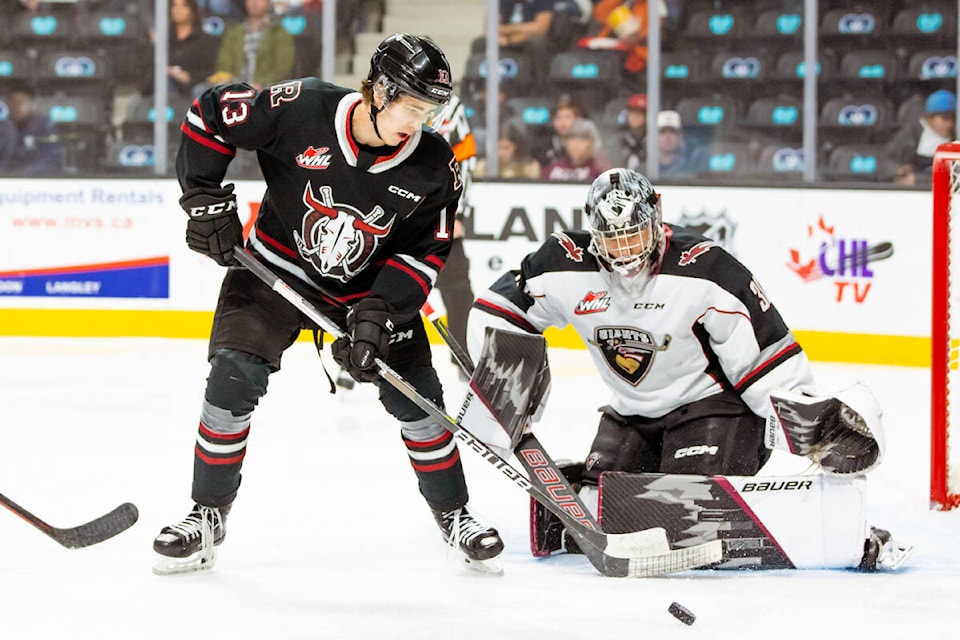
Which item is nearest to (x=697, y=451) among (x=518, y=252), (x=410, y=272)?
(x=410, y=272)

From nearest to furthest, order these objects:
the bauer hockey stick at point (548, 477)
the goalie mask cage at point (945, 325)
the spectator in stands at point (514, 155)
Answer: the bauer hockey stick at point (548, 477)
the goalie mask cage at point (945, 325)
the spectator in stands at point (514, 155)

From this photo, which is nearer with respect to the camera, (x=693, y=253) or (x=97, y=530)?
(x=97, y=530)

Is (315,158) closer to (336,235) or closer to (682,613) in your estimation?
(336,235)

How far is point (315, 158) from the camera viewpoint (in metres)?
2.66

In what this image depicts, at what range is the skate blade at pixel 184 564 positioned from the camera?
8.69 feet

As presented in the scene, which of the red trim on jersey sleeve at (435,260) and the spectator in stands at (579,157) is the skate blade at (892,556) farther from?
the spectator in stands at (579,157)

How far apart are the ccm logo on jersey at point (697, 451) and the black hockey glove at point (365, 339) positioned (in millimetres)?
694

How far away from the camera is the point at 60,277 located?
6.36 meters

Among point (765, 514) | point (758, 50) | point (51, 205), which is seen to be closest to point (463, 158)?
point (758, 50)

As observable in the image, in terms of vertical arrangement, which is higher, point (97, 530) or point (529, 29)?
point (529, 29)

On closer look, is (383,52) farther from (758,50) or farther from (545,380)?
(758,50)

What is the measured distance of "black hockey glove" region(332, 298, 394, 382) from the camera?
2580 mm

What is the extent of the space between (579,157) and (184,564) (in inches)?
164

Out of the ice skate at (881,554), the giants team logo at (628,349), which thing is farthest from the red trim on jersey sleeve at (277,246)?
the ice skate at (881,554)
